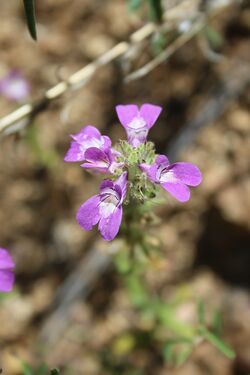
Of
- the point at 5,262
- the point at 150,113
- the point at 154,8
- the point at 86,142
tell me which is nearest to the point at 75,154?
the point at 86,142

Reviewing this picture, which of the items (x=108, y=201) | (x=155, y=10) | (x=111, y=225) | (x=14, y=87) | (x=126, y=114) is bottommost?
(x=111, y=225)

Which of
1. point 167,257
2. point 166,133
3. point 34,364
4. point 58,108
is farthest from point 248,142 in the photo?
point 34,364

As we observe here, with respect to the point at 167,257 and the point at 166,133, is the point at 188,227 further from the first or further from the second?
the point at 166,133

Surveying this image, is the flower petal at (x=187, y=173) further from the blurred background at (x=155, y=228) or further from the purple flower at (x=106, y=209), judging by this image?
the blurred background at (x=155, y=228)

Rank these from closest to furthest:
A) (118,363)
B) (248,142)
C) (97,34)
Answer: (118,363) < (248,142) < (97,34)

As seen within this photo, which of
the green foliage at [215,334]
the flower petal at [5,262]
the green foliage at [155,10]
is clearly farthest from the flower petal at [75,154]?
the green foliage at [215,334]

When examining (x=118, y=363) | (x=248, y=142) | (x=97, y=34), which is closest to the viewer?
(x=118, y=363)

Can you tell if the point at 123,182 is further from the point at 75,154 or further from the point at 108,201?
the point at 75,154

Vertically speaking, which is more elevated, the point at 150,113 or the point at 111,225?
the point at 150,113
